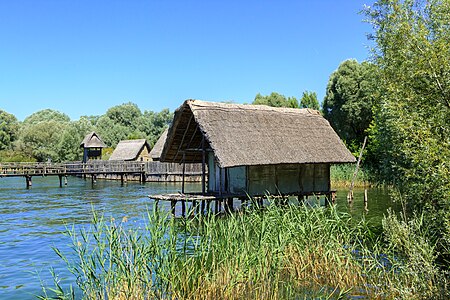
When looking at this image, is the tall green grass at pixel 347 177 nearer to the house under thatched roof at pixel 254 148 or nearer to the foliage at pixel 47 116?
the house under thatched roof at pixel 254 148

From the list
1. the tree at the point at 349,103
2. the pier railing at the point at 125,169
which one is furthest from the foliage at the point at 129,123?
the tree at the point at 349,103

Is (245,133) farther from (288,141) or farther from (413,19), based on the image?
(413,19)

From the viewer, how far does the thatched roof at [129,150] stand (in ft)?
177

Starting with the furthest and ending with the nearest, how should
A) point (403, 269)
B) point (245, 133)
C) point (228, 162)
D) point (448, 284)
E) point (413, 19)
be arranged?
point (245, 133) → point (228, 162) → point (413, 19) → point (403, 269) → point (448, 284)

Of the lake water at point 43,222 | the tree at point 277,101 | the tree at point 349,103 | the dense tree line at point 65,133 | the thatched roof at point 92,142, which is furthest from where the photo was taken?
the dense tree line at point 65,133

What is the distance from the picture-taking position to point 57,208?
23.8m

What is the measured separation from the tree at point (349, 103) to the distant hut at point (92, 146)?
27982 millimetres

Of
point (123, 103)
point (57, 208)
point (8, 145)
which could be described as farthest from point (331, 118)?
point (123, 103)

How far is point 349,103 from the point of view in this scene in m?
39.2

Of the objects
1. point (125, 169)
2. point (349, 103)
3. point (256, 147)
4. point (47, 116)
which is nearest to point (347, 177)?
point (349, 103)

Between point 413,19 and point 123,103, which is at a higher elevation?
point 123,103

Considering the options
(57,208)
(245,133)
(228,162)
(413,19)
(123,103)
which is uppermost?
(123,103)

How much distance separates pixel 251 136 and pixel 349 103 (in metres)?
21.9

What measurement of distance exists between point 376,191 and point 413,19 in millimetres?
20422
